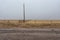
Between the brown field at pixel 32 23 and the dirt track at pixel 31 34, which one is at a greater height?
the brown field at pixel 32 23

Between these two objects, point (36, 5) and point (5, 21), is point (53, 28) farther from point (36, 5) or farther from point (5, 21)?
point (5, 21)

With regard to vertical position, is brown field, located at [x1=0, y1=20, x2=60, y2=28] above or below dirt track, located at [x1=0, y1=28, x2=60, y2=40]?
above

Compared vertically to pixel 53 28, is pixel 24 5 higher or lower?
higher

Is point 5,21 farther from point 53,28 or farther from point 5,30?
point 53,28

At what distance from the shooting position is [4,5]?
0.73 meters

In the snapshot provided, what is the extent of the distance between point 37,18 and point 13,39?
0.79 feet

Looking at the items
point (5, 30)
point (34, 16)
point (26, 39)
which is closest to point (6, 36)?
point (5, 30)

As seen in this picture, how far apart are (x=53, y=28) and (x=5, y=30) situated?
0.36m

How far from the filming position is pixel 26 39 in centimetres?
78

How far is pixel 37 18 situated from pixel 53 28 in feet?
0.46

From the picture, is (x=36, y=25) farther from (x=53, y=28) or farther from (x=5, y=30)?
(x=5, y=30)

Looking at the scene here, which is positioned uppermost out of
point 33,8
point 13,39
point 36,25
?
point 33,8

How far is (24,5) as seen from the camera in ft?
2.35

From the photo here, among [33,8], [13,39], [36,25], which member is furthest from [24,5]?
[13,39]
